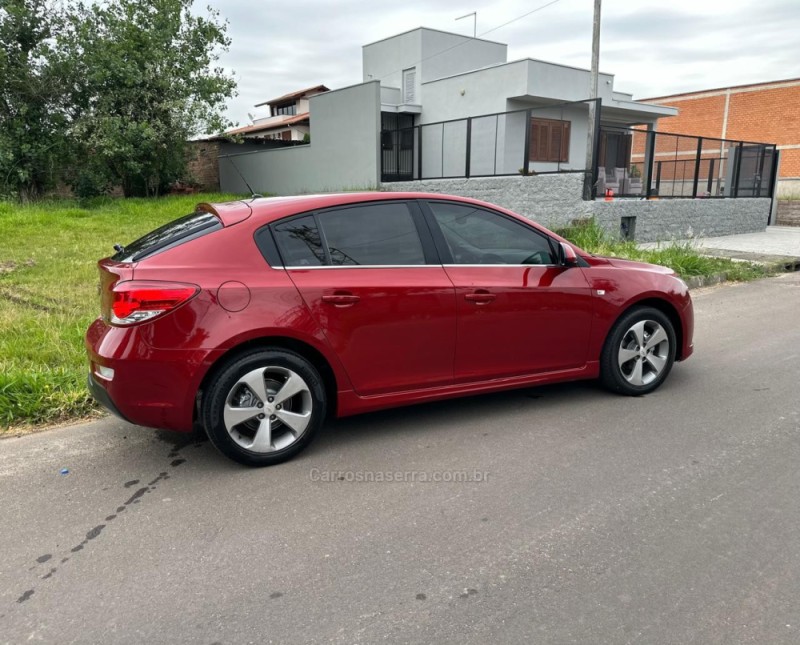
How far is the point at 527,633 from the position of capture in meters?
2.29

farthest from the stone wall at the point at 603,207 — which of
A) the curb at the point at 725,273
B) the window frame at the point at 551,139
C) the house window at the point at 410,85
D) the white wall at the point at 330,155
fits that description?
the house window at the point at 410,85

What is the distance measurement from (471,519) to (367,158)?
18336 millimetres

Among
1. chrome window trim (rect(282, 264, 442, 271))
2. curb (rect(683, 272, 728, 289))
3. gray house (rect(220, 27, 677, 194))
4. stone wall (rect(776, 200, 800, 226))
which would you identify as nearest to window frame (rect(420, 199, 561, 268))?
chrome window trim (rect(282, 264, 442, 271))

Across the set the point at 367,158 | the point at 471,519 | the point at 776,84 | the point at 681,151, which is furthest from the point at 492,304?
the point at 776,84

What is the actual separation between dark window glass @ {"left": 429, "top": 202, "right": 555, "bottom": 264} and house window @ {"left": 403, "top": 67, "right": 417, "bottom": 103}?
21.1 metres

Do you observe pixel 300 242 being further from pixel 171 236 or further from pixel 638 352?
pixel 638 352

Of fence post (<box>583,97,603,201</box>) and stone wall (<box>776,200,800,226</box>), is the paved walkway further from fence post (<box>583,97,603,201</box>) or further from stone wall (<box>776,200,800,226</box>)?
stone wall (<box>776,200,800,226</box>)

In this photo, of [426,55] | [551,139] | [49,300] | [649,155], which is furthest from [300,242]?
[426,55]

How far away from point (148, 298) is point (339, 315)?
3.44 ft

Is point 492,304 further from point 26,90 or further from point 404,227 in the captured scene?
point 26,90

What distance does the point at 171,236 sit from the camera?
378 centimetres

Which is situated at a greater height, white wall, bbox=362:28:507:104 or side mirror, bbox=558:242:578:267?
white wall, bbox=362:28:507:104

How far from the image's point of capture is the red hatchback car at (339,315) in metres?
3.40

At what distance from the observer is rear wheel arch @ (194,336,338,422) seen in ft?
11.4
